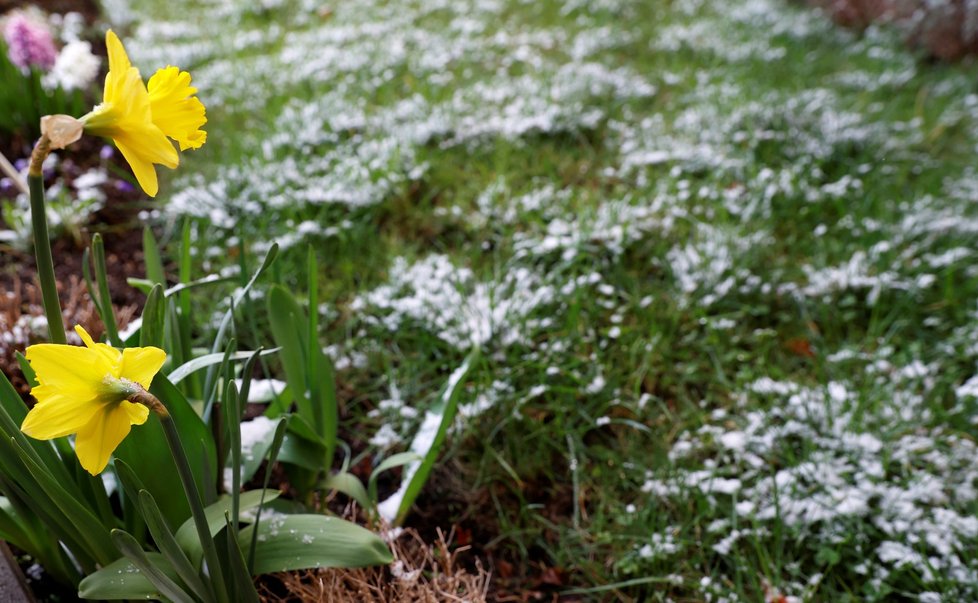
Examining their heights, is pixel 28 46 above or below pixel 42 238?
above

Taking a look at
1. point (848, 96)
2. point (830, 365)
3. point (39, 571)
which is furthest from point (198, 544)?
point (848, 96)

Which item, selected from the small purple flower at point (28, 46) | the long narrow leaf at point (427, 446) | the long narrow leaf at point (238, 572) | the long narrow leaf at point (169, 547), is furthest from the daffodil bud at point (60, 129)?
the small purple flower at point (28, 46)

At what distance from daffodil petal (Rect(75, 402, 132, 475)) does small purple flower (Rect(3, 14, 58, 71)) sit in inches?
110

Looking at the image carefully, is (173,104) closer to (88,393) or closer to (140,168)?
(140,168)

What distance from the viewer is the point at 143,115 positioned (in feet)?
2.46

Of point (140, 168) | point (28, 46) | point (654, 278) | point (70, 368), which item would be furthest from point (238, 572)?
point (28, 46)

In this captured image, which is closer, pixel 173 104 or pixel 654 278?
pixel 173 104

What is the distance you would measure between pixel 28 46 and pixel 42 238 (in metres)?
2.74

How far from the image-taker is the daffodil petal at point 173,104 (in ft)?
2.56

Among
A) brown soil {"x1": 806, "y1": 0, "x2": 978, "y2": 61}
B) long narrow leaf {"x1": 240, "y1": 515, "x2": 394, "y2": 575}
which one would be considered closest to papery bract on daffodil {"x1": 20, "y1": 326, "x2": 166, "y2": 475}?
long narrow leaf {"x1": 240, "y1": 515, "x2": 394, "y2": 575}

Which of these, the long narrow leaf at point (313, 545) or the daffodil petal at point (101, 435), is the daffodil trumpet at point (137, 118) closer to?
the daffodil petal at point (101, 435)

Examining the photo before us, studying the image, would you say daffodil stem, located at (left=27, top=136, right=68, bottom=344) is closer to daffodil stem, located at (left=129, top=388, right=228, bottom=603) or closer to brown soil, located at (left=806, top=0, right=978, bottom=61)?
daffodil stem, located at (left=129, top=388, right=228, bottom=603)

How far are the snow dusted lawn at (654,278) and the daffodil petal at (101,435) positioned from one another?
103 cm

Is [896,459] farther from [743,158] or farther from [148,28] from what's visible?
[148,28]
